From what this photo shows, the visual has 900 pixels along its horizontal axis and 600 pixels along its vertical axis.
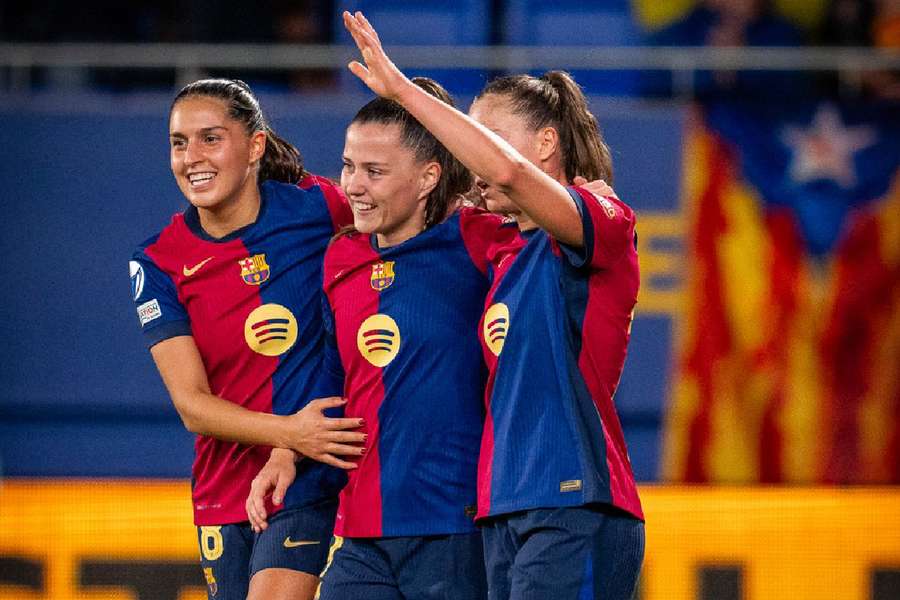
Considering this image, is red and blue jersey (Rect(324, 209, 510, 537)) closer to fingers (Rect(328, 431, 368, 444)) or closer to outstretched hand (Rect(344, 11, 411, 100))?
fingers (Rect(328, 431, 368, 444))

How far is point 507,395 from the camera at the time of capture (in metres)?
3.49

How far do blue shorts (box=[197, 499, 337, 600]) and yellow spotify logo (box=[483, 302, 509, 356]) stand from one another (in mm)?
839

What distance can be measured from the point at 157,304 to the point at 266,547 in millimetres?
A: 742

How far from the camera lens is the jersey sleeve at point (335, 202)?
14.1 feet

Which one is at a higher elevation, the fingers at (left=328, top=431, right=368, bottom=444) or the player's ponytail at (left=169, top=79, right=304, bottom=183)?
the player's ponytail at (left=169, top=79, right=304, bottom=183)

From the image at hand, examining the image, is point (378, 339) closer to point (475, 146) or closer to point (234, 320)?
point (234, 320)

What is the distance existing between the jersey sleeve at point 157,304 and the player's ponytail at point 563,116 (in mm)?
1075

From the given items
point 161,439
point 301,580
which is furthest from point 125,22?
point 301,580

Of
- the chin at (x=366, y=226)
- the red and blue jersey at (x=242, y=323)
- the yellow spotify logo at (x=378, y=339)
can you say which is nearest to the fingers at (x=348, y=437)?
the yellow spotify logo at (x=378, y=339)

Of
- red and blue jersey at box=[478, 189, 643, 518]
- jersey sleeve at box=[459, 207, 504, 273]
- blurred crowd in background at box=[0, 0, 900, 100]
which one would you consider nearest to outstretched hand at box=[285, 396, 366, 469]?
red and blue jersey at box=[478, 189, 643, 518]

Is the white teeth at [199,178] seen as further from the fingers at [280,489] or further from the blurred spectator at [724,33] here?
the blurred spectator at [724,33]

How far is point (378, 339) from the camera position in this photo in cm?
379

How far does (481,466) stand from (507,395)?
20 centimetres

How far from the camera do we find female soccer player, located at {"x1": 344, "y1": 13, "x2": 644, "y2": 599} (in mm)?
3252
